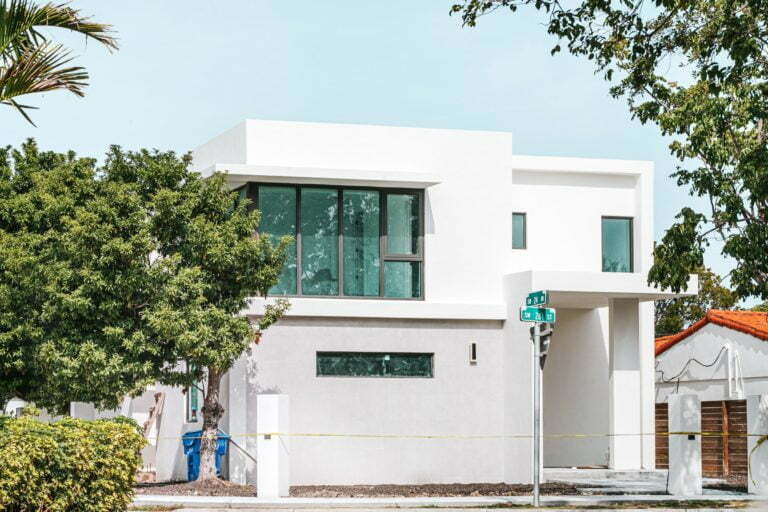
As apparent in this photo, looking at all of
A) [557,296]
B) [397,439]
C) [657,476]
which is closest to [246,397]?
[397,439]

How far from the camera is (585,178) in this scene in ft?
89.5

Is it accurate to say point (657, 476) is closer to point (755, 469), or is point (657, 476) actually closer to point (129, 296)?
point (755, 469)

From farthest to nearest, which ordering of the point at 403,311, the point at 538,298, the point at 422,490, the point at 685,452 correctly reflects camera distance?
the point at 403,311, the point at 422,490, the point at 685,452, the point at 538,298

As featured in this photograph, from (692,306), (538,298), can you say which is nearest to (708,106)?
(538,298)

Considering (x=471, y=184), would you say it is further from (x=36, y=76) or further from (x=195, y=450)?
(x=36, y=76)

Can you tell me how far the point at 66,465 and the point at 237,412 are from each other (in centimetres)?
1082

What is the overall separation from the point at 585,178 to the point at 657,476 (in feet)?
21.7

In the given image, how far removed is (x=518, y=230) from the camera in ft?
88.3

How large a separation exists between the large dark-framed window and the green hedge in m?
9.87

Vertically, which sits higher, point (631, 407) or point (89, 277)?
point (89, 277)

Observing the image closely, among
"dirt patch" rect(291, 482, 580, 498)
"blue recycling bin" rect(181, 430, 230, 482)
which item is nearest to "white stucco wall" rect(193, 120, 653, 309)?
"dirt patch" rect(291, 482, 580, 498)

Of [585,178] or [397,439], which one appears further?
[585,178]

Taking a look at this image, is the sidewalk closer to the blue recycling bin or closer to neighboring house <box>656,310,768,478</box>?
the blue recycling bin

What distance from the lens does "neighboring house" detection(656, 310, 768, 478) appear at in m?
26.5
